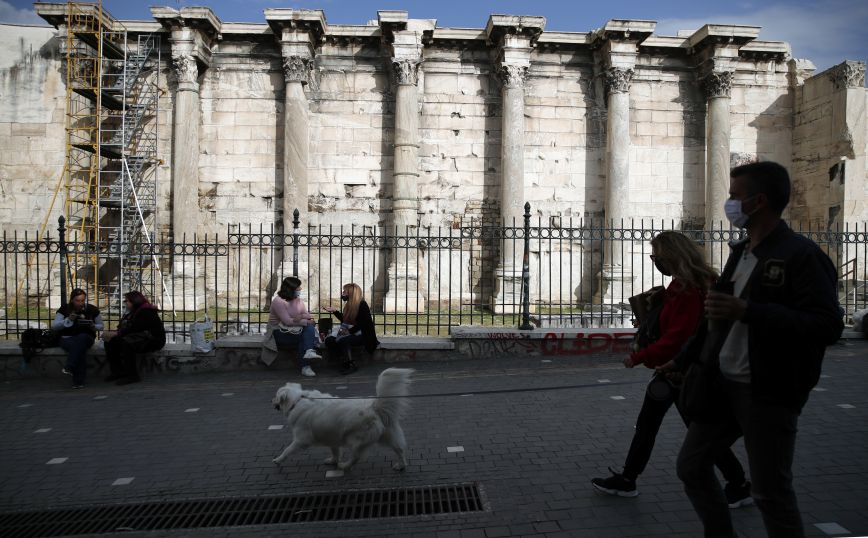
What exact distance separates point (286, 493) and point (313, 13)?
1468cm

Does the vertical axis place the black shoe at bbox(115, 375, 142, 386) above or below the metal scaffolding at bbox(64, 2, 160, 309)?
below

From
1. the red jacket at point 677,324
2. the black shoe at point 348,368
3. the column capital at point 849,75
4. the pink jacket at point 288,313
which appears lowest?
the black shoe at point 348,368

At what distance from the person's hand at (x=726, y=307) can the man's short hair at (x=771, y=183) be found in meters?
0.52

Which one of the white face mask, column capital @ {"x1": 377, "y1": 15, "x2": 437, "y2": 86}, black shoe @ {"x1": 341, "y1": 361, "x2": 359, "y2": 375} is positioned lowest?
black shoe @ {"x1": 341, "y1": 361, "x2": 359, "y2": 375}

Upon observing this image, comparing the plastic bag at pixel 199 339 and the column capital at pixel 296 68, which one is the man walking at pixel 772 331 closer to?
the plastic bag at pixel 199 339

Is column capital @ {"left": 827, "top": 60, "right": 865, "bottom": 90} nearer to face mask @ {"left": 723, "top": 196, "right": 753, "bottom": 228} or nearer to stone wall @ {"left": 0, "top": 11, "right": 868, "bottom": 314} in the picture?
stone wall @ {"left": 0, "top": 11, "right": 868, "bottom": 314}

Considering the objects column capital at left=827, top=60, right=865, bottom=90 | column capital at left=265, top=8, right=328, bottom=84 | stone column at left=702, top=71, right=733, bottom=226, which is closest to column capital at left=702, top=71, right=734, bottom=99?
stone column at left=702, top=71, right=733, bottom=226

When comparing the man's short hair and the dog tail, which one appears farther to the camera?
the dog tail

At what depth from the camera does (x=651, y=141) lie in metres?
18.2

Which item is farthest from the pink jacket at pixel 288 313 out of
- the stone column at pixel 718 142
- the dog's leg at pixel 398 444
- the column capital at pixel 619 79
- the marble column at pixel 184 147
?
the stone column at pixel 718 142

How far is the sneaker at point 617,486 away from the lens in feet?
14.6

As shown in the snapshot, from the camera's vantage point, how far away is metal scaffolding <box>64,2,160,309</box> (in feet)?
52.7

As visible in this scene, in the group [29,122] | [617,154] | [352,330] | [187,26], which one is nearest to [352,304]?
[352,330]

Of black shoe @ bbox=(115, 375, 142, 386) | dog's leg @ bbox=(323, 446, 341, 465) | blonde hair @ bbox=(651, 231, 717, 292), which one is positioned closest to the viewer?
blonde hair @ bbox=(651, 231, 717, 292)
